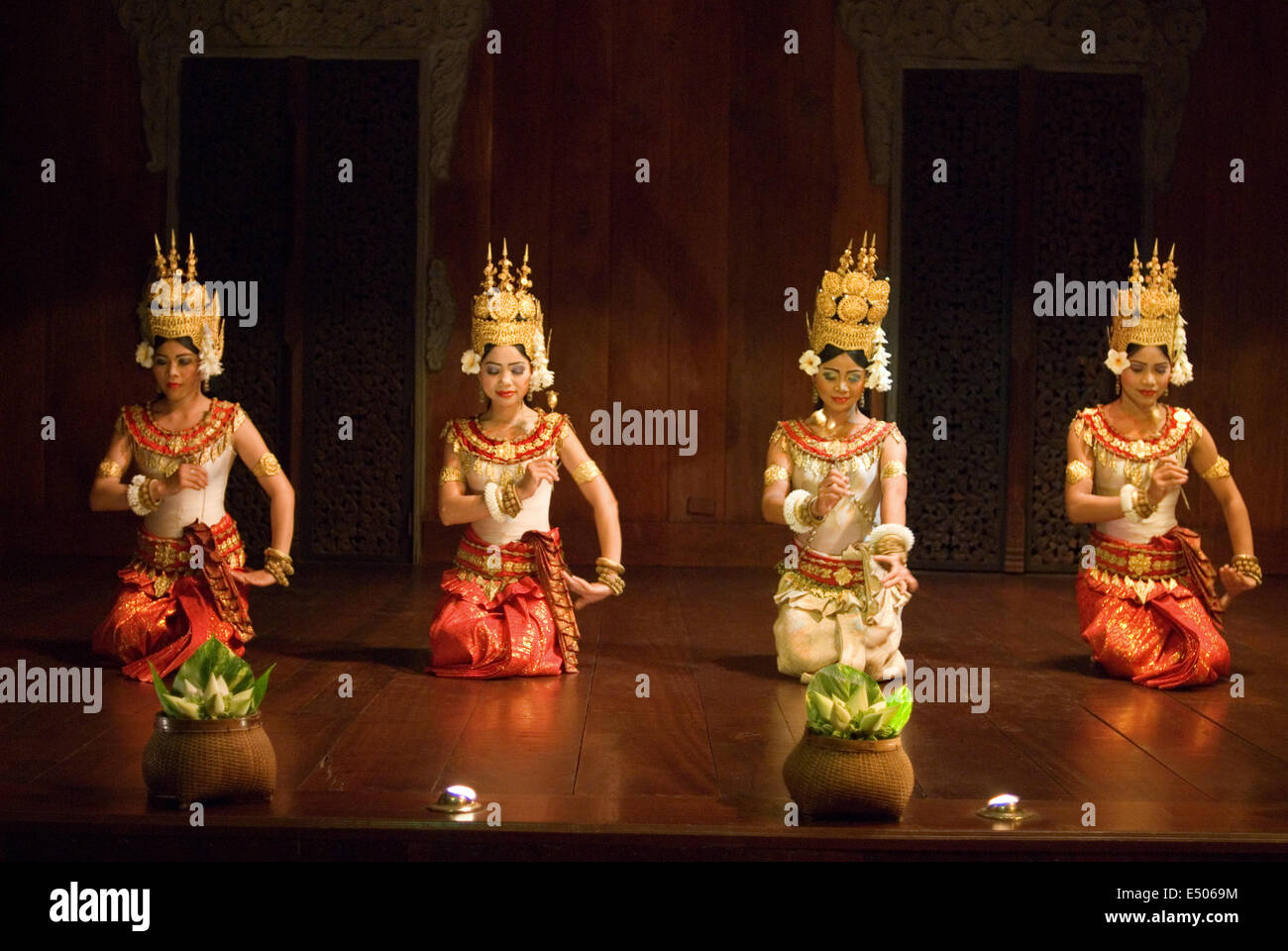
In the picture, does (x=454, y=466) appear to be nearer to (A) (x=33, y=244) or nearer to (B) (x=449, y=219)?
(B) (x=449, y=219)

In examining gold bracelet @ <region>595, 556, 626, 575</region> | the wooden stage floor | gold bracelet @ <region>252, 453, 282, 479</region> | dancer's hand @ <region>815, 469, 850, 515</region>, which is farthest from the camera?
gold bracelet @ <region>252, 453, 282, 479</region>

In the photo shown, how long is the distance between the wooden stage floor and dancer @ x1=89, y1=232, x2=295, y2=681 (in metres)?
0.18

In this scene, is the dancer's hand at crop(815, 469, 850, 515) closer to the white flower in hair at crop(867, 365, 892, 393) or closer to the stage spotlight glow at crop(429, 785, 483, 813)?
the white flower in hair at crop(867, 365, 892, 393)

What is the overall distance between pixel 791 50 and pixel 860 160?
550 mm

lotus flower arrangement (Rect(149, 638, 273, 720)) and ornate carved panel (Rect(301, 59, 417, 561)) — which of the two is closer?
lotus flower arrangement (Rect(149, 638, 273, 720))

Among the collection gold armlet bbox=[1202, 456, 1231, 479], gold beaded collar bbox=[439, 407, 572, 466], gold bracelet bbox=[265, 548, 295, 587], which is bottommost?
gold bracelet bbox=[265, 548, 295, 587]

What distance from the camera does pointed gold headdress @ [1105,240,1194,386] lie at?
13.9 feet

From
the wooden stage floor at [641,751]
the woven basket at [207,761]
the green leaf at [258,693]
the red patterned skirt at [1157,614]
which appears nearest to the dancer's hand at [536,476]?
the wooden stage floor at [641,751]

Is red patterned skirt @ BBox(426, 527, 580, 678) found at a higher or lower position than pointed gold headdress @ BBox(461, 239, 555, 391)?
lower

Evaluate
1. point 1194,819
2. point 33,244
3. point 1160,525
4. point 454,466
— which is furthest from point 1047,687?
→ point 33,244

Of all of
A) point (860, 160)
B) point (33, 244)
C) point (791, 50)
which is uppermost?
point (791, 50)

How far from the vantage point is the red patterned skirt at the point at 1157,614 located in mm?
4070

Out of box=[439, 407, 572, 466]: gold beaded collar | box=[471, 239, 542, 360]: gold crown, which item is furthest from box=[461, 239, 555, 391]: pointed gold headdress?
box=[439, 407, 572, 466]: gold beaded collar

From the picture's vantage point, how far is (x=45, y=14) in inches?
253
